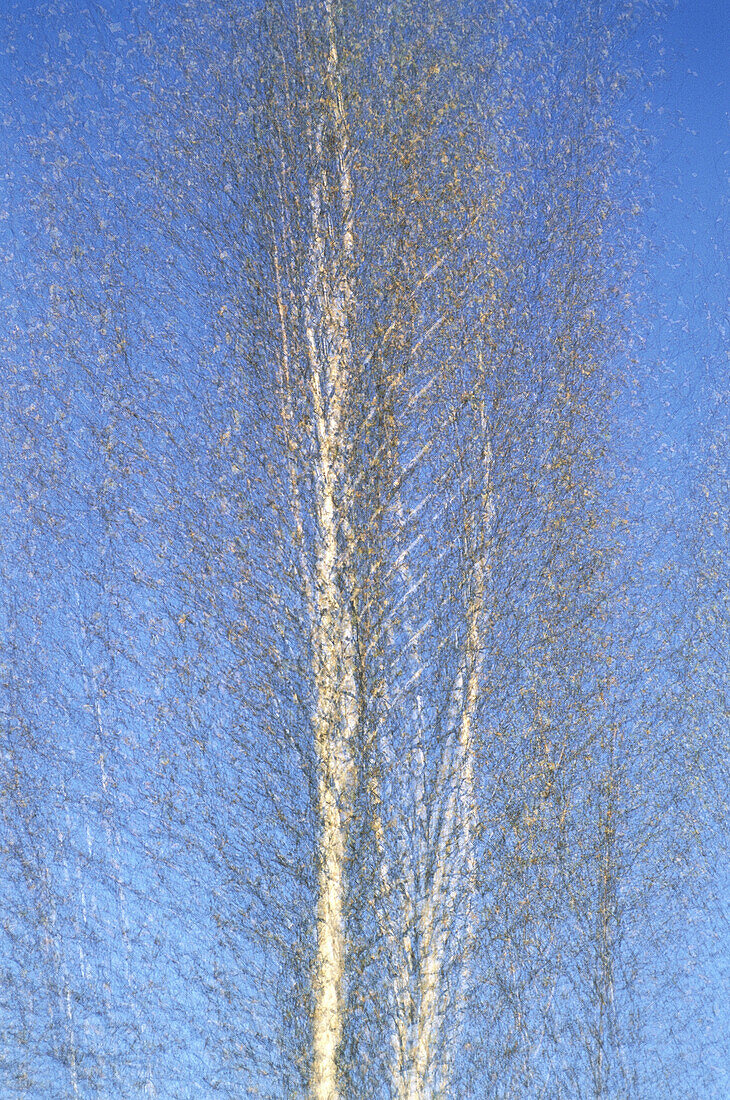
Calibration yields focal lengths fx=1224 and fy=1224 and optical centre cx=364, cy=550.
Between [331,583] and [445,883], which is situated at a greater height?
[331,583]

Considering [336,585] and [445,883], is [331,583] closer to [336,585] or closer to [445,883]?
[336,585]

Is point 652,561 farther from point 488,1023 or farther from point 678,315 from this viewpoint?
point 488,1023

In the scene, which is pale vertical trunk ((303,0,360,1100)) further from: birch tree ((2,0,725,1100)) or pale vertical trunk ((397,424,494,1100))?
pale vertical trunk ((397,424,494,1100))

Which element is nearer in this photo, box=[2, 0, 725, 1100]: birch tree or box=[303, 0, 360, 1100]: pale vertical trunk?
box=[303, 0, 360, 1100]: pale vertical trunk

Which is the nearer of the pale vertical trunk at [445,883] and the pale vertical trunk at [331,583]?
the pale vertical trunk at [331,583]

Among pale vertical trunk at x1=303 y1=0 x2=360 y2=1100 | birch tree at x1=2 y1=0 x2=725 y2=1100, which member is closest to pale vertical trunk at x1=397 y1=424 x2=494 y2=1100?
birch tree at x1=2 y1=0 x2=725 y2=1100

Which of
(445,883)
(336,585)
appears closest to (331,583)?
(336,585)

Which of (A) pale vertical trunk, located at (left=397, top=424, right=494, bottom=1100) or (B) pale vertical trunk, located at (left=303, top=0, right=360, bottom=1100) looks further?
(A) pale vertical trunk, located at (left=397, top=424, right=494, bottom=1100)

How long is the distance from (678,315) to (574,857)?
2192mm

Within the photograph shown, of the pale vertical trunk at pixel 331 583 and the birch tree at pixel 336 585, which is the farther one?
the birch tree at pixel 336 585

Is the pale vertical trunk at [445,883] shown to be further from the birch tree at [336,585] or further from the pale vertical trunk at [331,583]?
the pale vertical trunk at [331,583]

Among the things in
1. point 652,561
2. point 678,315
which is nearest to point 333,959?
point 652,561

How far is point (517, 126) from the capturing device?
4727 mm

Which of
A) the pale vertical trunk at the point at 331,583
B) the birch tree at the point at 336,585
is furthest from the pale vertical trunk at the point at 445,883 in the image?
the pale vertical trunk at the point at 331,583
